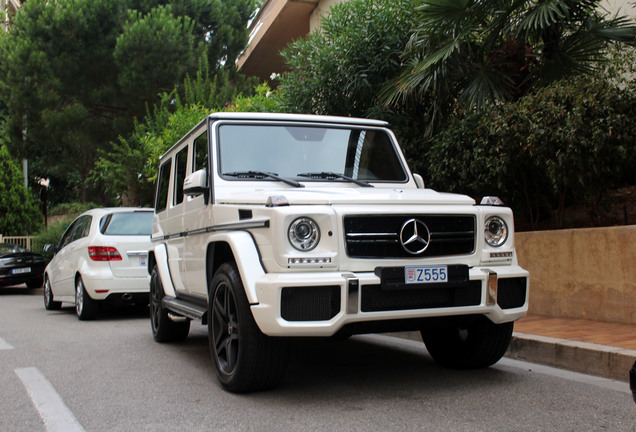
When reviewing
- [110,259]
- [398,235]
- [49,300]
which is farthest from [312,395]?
[49,300]

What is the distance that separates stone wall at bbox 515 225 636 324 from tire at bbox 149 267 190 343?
4.06 m

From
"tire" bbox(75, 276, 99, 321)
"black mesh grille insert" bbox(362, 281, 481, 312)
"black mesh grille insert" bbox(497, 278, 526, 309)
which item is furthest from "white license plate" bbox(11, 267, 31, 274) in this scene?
"black mesh grille insert" bbox(497, 278, 526, 309)

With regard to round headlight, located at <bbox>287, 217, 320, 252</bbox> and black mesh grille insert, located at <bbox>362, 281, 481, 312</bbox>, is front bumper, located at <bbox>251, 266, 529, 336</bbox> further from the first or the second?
round headlight, located at <bbox>287, 217, 320, 252</bbox>

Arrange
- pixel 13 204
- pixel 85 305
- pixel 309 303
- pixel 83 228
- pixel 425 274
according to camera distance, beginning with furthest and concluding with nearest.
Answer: pixel 13 204
pixel 83 228
pixel 85 305
pixel 425 274
pixel 309 303

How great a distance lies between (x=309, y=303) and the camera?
4105 millimetres

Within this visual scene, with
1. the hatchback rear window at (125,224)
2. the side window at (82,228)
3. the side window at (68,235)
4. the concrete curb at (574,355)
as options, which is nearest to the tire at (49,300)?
the side window at (68,235)

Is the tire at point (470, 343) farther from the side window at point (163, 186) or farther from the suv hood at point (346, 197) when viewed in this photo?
the side window at point (163, 186)

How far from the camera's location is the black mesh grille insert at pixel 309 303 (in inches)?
161

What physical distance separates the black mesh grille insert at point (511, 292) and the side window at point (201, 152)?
268 centimetres

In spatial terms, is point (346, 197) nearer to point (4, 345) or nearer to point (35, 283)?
point (4, 345)

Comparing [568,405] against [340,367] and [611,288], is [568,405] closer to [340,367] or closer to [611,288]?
[340,367]

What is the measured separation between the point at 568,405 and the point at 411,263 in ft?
4.41

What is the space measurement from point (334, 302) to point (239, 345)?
74 cm

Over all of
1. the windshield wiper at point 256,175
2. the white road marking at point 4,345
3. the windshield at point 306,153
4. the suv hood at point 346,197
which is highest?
the windshield at point 306,153
